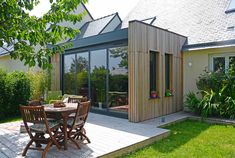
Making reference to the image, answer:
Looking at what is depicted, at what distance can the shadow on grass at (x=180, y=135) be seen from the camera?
5.56 meters

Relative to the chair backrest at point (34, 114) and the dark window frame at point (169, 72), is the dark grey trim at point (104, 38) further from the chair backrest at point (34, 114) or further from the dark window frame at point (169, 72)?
the chair backrest at point (34, 114)

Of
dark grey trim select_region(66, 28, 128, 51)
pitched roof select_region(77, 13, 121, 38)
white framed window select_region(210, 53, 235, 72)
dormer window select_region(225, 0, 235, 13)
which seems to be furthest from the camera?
pitched roof select_region(77, 13, 121, 38)

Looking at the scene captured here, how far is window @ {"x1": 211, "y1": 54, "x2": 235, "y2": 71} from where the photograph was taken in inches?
370

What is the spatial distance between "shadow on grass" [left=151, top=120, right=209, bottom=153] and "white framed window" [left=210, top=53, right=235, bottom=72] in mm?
2889

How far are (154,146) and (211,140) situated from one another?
1.76m

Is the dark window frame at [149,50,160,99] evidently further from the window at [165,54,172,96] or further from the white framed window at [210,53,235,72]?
the white framed window at [210,53,235,72]

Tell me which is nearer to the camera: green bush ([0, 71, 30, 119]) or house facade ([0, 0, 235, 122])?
house facade ([0, 0, 235, 122])

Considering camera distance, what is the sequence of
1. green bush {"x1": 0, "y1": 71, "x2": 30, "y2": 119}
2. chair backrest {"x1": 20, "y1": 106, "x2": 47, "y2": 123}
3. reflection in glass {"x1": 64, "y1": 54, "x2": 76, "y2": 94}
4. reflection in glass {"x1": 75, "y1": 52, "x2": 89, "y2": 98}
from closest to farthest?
chair backrest {"x1": 20, "y1": 106, "x2": 47, "y2": 123} → green bush {"x1": 0, "y1": 71, "x2": 30, "y2": 119} → reflection in glass {"x1": 75, "y1": 52, "x2": 89, "y2": 98} → reflection in glass {"x1": 64, "y1": 54, "x2": 76, "y2": 94}

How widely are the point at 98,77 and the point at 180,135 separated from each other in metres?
4.55

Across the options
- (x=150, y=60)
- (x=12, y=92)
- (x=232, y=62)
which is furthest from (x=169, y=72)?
(x=12, y=92)

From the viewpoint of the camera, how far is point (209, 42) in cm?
941

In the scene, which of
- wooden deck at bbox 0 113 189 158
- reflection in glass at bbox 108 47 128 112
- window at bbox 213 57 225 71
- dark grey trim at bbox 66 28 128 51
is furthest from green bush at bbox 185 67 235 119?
dark grey trim at bbox 66 28 128 51

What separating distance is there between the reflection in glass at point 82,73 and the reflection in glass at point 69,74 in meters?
0.39

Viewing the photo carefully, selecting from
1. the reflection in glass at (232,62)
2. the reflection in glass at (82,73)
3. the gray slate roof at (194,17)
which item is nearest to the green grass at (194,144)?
the reflection in glass at (232,62)
